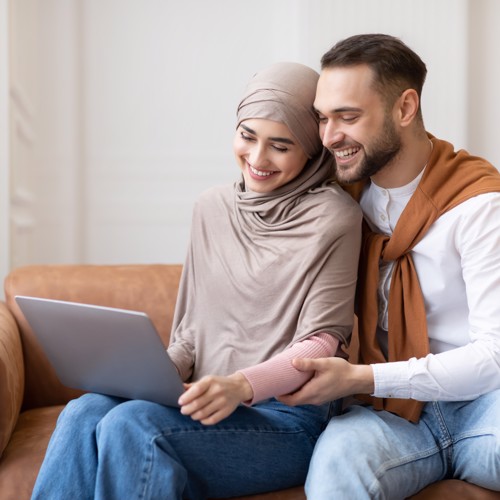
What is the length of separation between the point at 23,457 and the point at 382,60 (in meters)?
1.08

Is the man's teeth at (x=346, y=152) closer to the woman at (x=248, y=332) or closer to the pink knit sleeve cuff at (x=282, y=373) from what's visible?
the woman at (x=248, y=332)

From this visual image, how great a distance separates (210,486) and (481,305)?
0.60 meters

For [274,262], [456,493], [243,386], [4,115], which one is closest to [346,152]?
[274,262]

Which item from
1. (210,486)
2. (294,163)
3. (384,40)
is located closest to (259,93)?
(294,163)

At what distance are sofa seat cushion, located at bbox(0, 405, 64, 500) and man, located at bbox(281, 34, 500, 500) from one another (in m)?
0.54

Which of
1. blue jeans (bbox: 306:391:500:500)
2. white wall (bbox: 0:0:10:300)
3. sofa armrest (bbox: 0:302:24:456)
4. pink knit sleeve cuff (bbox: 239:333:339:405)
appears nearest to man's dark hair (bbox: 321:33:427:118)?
pink knit sleeve cuff (bbox: 239:333:339:405)

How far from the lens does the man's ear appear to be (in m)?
1.65

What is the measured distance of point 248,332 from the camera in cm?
166

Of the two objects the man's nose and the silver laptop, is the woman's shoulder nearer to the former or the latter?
the man's nose

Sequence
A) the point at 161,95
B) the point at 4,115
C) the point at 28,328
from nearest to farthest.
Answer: the point at 28,328, the point at 4,115, the point at 161,95

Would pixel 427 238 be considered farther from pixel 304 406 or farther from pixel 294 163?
pixel 304 406

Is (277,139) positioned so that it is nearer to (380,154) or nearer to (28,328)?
(380,154)

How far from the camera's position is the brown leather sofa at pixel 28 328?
1689mm

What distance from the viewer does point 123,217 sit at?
11.0 feet
